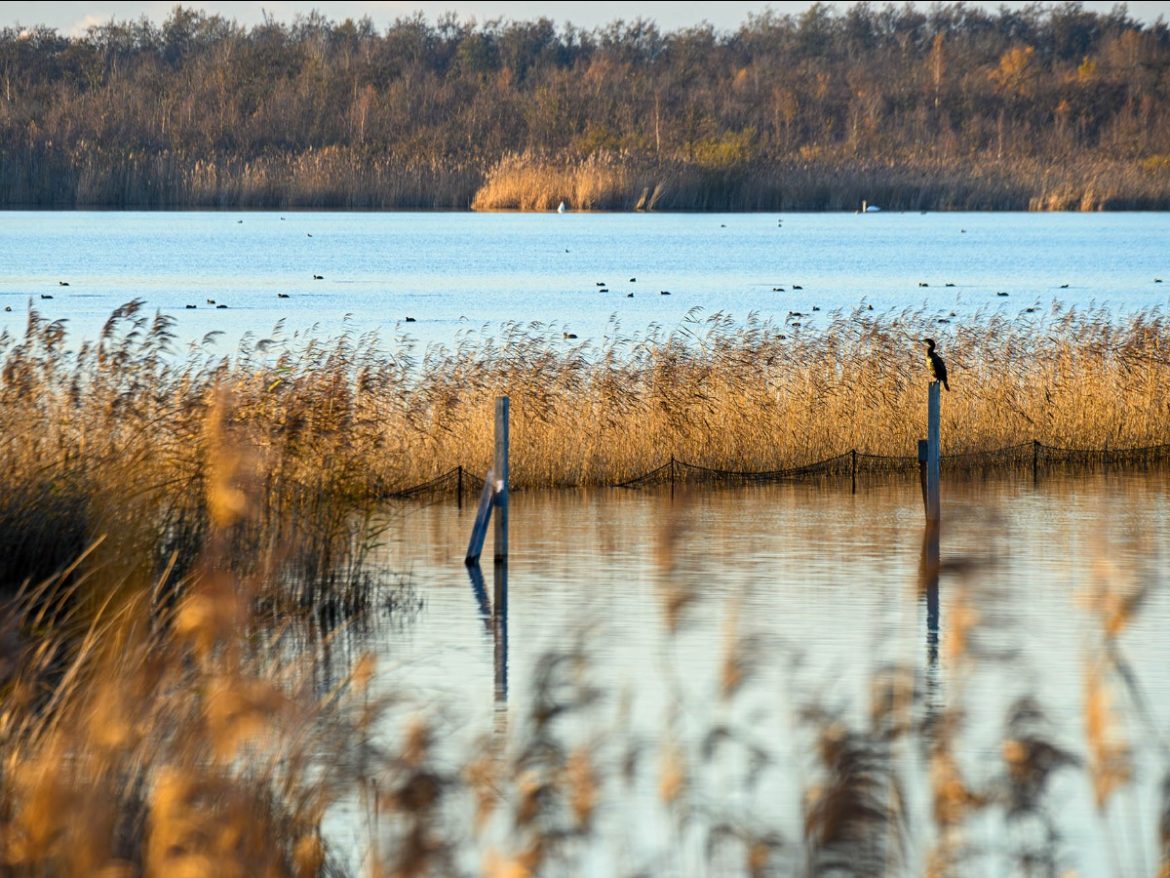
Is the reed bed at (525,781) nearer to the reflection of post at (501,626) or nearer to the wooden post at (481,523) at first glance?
the reflection of post at (501,626)

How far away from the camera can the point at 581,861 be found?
22.7 ft

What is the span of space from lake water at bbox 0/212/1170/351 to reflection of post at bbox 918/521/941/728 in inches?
542

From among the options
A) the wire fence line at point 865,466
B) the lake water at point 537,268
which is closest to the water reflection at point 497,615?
the wire fence line at point 865,466

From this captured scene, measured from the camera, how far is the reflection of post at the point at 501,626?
10.0 meters

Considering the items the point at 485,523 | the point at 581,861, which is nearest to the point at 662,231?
the point at 485,523

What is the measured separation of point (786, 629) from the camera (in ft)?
36.8

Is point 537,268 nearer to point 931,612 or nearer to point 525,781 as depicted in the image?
point 931,612

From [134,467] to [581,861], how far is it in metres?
4.63

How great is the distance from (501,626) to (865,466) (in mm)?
8336

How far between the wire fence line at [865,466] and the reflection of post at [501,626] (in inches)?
142

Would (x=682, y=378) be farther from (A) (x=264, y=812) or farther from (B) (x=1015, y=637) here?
(A) (x=264, y=812)

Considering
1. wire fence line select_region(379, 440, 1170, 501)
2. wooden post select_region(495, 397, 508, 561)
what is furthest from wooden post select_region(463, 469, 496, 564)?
wire fence line select_region(379, 440, 1170, 501)

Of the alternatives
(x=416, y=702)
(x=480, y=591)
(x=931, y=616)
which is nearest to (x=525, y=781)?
(x=416, y=702)

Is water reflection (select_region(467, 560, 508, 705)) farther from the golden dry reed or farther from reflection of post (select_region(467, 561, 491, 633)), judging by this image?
the golden dry reed
